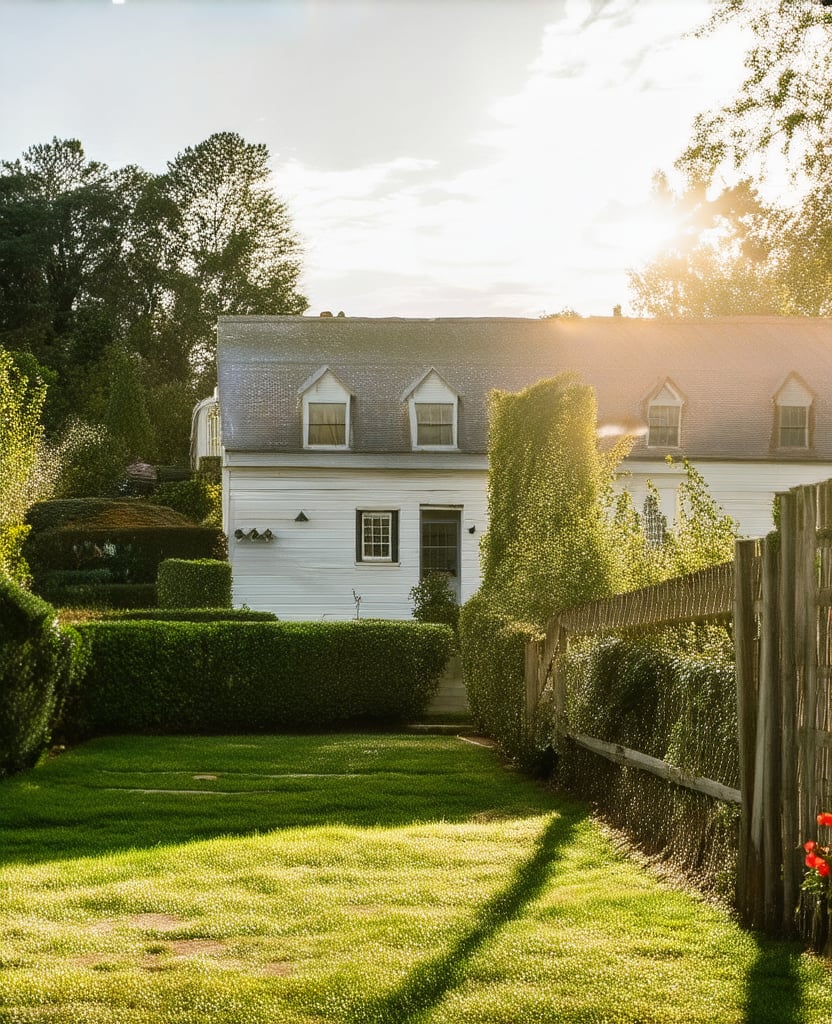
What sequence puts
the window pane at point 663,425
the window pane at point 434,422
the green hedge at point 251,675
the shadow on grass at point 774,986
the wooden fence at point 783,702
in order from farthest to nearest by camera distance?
the window pane at point 663,425 → the window pane at point 434,422 → the green hedge at point 251,675 → the wooden fence at point 783,702 → the shadow on grass at point 774,986

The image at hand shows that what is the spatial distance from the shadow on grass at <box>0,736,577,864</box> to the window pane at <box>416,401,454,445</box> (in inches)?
643

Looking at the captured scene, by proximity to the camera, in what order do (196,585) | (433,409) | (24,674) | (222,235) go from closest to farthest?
(24,674) → (196,585) → (433,409) → (222,235)

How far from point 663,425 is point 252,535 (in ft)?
34.6

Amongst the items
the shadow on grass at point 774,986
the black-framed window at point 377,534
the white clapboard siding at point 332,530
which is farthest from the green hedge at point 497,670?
the black-framed window at point 377,534

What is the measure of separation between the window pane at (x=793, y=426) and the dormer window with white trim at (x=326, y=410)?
1083 cm

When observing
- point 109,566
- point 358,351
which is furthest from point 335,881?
point 358,351

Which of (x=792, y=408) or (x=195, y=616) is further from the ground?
(x=792, y=408)

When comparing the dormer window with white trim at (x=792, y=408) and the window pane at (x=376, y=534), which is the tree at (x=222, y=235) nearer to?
the window pane at (x=376, y=534)

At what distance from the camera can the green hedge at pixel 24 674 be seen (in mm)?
10586

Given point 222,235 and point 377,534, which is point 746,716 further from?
point 222,235

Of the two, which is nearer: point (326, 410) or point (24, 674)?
point (24, 674)

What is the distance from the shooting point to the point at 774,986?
182 inches

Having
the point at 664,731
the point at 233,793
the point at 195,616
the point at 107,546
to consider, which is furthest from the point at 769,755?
the point at 107,546

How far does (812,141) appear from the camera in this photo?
1134 cm
